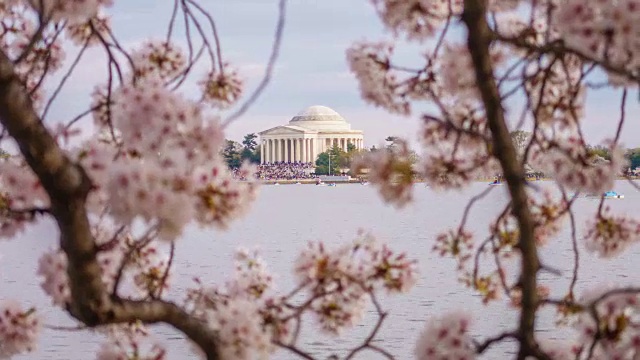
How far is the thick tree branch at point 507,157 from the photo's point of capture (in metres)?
1.83

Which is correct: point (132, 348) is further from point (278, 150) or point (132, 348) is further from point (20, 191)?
point (278, 150)

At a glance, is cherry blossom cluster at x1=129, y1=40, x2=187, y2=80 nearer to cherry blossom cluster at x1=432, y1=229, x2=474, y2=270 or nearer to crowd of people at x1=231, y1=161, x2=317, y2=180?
cherry blossom cluster at x1=432, y1=229, x2=474, y2=270

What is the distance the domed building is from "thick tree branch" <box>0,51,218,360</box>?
3261 inches

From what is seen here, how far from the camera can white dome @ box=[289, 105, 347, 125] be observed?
298ft

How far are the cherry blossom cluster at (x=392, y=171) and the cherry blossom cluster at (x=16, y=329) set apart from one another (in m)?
0.69

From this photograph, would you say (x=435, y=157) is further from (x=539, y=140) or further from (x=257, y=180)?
(x=257, y=180)

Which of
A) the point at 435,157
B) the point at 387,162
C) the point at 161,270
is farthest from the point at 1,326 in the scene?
the point at 435,157

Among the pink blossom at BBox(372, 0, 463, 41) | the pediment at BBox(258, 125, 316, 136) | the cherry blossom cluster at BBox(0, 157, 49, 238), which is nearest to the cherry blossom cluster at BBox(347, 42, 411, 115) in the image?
the pink blossom at BBox(372, 0, 463, 41)

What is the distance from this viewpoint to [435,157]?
7.65 feet

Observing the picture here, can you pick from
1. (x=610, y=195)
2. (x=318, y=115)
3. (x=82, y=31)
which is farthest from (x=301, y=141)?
(x=82, y=31)

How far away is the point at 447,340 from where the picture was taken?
74.5 inches

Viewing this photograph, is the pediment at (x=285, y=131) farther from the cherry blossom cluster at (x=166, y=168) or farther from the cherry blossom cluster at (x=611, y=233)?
the cherry blossom cluster at (x=166, y=168)

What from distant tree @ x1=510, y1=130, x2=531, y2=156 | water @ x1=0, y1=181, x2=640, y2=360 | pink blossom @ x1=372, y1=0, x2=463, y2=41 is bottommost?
water @ x1=0, y1=181, x2=640, y2=360

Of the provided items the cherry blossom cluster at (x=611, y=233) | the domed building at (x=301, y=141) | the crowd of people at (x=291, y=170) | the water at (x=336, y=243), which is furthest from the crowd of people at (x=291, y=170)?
the cherry blossom cluster at (x=611, y=233)
